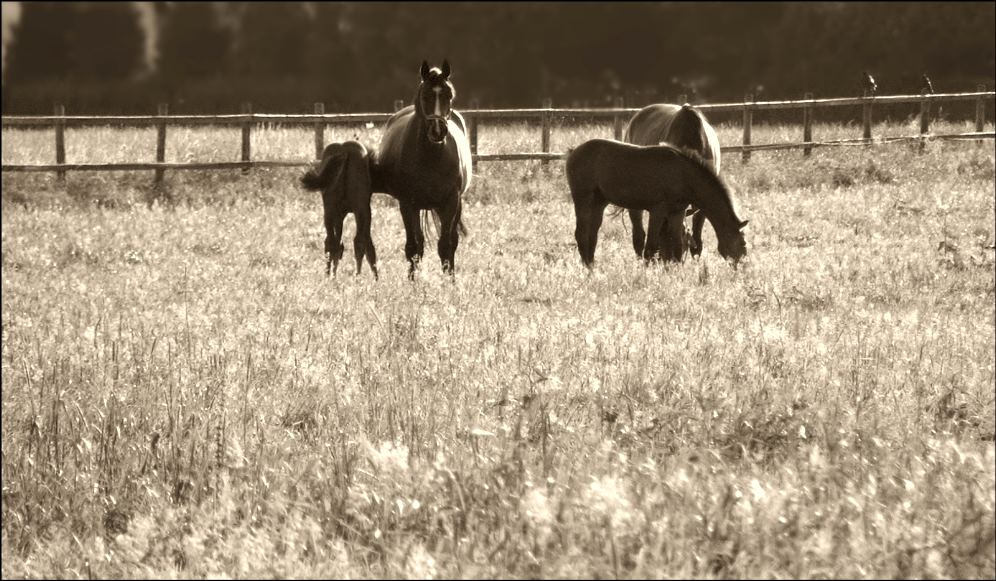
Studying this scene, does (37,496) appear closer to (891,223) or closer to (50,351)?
(50,351)

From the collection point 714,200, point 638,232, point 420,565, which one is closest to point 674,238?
point 714,200

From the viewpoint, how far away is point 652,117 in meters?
15.2

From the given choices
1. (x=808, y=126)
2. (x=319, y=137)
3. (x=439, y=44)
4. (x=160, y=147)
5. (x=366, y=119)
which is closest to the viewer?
(x=439, y=44)

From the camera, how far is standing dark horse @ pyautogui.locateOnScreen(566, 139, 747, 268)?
11.2 meters

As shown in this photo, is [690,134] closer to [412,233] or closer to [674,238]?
[674,238]

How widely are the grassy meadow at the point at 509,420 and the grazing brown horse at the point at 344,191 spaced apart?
51 centimetres

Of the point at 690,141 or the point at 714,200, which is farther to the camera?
the point at 690,141

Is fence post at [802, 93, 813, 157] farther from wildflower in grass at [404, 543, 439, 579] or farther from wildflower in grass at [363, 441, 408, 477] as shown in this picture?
wildflower in grass at [404, 543, 439, 579]

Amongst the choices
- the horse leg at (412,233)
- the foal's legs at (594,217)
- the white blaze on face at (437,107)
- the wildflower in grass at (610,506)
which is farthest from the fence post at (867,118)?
the wildflower in grass at (610,506)

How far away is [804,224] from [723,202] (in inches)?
171

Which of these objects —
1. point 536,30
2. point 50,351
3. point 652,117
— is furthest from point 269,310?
point 652,117

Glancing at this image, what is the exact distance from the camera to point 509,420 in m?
5.13

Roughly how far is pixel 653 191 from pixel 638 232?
142 centimetres

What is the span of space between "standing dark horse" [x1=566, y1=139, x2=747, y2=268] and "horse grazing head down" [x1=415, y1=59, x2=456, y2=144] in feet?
6.26
